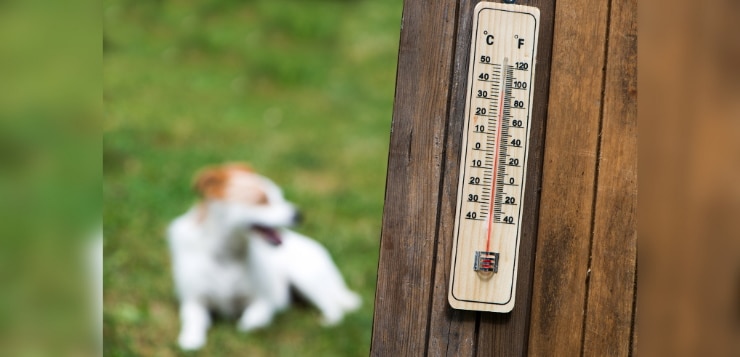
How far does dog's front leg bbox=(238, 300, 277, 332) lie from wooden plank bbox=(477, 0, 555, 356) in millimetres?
1904

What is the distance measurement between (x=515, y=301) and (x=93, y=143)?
90 centimetres

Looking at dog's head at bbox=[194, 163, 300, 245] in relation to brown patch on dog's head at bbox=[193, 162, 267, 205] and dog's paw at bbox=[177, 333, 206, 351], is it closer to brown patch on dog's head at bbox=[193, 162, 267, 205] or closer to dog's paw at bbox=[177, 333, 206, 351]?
brown patch on dog's head at bbox=[193, 162, 267, 205]

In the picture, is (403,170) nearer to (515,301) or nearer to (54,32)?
(515,301)

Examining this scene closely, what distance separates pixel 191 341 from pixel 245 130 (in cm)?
190

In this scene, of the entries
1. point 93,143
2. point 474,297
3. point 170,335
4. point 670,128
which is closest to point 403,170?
point 474,297

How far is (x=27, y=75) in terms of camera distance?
646 millimetres

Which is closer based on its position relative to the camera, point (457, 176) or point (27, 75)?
point (27, 75)

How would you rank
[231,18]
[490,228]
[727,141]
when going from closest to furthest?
[727,141]
[490,228]
[231,18]

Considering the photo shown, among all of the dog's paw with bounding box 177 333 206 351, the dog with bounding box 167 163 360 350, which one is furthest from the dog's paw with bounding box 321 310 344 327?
the dog's paw with bounding box 177 333 206 351

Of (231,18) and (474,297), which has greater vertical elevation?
(231,18)

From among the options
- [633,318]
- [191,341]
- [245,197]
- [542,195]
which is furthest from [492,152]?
[191,341]

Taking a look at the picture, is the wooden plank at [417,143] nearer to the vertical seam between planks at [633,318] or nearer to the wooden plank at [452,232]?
the wooden plank at [452,232]

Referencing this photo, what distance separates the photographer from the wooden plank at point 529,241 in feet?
4.45

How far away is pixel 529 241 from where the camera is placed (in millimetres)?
1373
